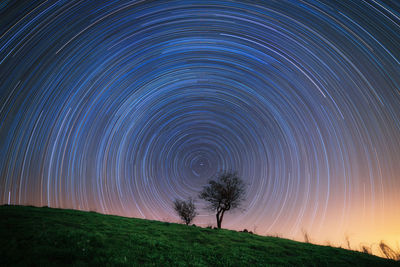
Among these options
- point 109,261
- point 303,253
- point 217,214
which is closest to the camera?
point 109,261

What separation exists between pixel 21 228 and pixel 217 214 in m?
30.9

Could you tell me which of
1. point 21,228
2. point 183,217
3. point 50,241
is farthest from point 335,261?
point 183,217

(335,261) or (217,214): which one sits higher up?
(217,214)

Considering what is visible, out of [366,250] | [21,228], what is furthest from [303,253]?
[21,228]

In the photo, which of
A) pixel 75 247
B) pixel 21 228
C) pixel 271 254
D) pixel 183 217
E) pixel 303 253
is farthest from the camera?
pixel 183 217

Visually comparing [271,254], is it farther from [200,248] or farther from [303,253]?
[200,248]

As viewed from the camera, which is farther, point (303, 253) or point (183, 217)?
point (183, 217)

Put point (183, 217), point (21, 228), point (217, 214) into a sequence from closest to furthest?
point (21, 228), point (217, 214), point (183, 217)

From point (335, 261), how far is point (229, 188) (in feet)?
78.0

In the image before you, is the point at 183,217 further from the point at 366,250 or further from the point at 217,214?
the point at 366,250

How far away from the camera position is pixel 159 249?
39.5ft

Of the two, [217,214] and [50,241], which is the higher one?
[217,214]

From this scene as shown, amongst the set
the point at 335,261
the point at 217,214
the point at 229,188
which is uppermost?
the point at 229,188

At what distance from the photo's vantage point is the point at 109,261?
845cm
